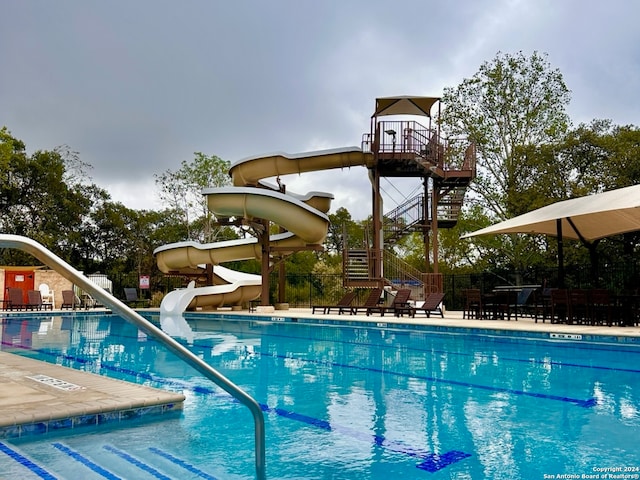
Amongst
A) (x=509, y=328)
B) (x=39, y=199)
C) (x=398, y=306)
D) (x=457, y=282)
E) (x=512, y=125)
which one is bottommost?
(x=509, y=328)

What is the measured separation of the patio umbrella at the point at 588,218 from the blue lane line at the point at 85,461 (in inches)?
391

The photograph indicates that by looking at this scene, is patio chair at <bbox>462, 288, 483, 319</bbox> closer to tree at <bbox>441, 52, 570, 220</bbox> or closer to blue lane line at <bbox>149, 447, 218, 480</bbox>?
tree at <bbox>441, 52, 570, 220</bbox>

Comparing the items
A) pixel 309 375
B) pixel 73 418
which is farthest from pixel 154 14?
pixel 73 418

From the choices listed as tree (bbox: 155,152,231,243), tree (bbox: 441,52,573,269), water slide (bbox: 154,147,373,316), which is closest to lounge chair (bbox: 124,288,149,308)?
water slide (bbox: 154,147,373,316)

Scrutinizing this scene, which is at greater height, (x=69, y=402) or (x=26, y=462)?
(x=69, y=402)

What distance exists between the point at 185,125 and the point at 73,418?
21916 millimetres

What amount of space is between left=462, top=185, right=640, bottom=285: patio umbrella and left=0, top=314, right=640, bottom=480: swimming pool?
306 centimetres

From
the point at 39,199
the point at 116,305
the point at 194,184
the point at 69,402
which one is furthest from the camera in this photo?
the point at 194,184

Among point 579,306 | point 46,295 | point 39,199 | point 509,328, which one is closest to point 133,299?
point 46,295

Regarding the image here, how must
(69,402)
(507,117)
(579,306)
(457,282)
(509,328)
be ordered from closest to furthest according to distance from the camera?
1. (69,402)
2. (509,328)
3. (579,306)
4. (457,282)
5. (507,117)

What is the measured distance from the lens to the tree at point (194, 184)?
32.2 m

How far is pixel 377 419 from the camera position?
15.5 ft

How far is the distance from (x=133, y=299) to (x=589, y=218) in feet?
60.0

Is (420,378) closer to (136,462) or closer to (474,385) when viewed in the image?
(474,385)
